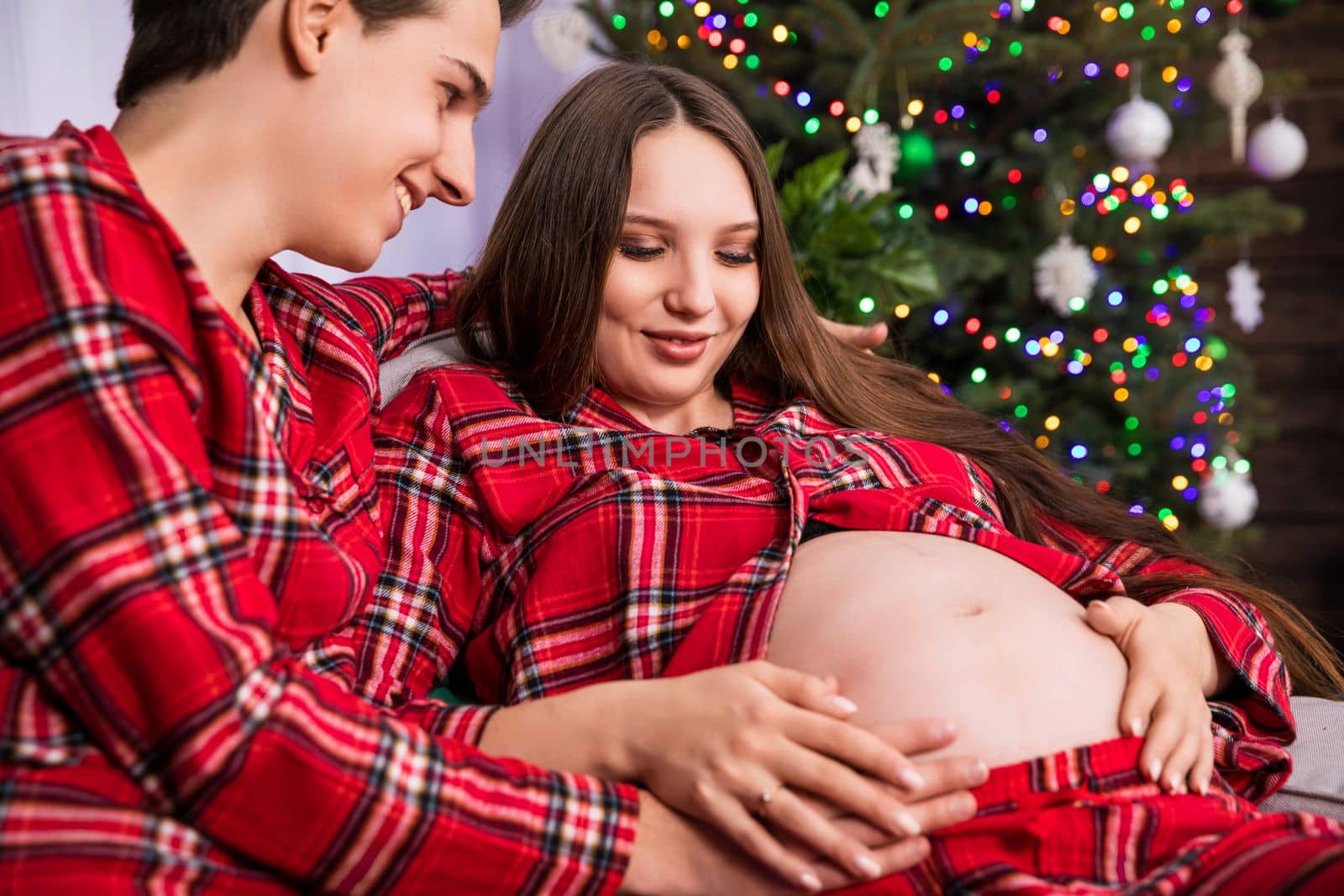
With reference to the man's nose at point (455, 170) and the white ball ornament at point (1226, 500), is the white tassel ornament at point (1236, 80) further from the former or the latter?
the man's nose at point (455, 170)

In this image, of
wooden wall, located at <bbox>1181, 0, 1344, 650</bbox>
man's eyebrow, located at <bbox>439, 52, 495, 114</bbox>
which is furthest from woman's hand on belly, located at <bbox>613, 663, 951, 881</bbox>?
wooden wall, located at <bbox>1181, 0, 1344, 650</bbox>

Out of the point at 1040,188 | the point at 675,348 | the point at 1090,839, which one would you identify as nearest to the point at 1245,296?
the point at 1040,188

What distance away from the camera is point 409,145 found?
1073mm

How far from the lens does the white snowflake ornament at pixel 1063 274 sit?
2838 mm

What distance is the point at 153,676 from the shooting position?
0.82 metres

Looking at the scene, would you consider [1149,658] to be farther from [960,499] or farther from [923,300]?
[923,300]

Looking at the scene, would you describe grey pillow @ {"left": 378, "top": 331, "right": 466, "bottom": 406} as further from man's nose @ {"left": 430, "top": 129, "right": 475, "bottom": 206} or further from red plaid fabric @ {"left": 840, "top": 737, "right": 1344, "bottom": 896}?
red plaid fabric @ {"left": 840, "top": 737, "right": 1344, "bottom": 896}

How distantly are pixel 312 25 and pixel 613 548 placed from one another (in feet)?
2.04

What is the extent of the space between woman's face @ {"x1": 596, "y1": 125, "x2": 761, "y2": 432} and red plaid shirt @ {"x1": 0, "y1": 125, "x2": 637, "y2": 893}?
2.03 ft

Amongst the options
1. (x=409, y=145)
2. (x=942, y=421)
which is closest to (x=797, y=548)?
(x=942, y=421)

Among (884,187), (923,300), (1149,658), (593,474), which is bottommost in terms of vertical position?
(1149,658)

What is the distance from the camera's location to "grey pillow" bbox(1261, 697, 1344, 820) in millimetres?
1237

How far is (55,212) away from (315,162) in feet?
0.78

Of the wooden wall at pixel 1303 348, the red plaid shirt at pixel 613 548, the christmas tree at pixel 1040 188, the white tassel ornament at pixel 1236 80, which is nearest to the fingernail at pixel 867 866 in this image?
the red plaid shirt at pixel 613 548
